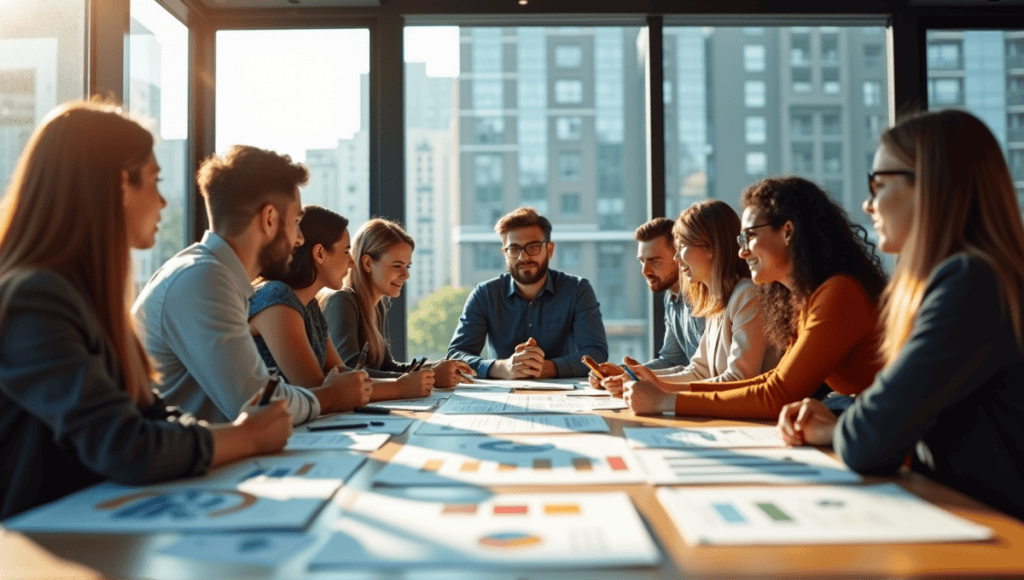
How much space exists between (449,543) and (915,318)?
86 centimetres

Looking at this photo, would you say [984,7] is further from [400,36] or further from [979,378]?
[979,378]

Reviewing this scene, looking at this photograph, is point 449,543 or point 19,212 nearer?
point 449,543

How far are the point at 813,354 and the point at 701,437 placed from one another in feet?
1.42

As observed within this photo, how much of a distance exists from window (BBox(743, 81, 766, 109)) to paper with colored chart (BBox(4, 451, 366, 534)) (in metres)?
3.76

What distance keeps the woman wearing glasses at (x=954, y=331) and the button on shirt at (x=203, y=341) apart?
125cm

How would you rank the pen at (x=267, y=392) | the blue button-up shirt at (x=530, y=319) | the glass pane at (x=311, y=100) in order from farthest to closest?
the glass pane at (x=311, y=100) → the blue button-up shirt at (x=530, y=319) → the pen at (x=267, y=392)

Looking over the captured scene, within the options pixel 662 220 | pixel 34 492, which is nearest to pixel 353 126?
pixel 662 220

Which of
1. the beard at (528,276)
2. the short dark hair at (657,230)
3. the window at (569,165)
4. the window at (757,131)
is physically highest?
the window at (757,131)

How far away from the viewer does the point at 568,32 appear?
169 inches

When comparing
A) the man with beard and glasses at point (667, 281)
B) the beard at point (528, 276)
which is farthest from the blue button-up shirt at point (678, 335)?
the beard at point (528, 276)

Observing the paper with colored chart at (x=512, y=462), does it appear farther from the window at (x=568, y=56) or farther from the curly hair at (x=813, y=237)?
the window at (x=568, y=56)

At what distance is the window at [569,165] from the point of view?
14.6 ft

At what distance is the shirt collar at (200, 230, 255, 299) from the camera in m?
1.94

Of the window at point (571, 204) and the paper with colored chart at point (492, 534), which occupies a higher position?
the window at point (571, 204)
